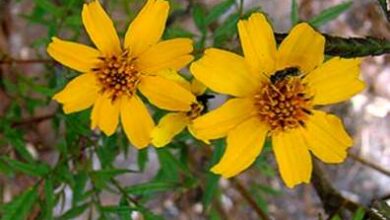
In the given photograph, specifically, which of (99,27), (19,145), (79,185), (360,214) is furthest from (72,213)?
(360,214)

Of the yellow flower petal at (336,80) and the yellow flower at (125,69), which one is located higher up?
the yellow flower at (125,69)

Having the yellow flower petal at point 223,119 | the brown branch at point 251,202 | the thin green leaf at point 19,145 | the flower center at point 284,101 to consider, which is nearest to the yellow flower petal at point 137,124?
the yellow flower petal at point 223,119

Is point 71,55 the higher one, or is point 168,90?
point 71,55

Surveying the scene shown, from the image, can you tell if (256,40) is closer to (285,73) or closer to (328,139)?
(285,73)

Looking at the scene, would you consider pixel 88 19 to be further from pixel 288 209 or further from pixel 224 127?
pixel 288 209

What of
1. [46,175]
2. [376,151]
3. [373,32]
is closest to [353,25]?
[373,32]

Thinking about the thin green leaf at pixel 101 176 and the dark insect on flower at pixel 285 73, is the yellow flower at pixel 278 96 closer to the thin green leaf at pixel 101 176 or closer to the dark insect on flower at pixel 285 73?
the dark insect on flower at pixel 285 73
